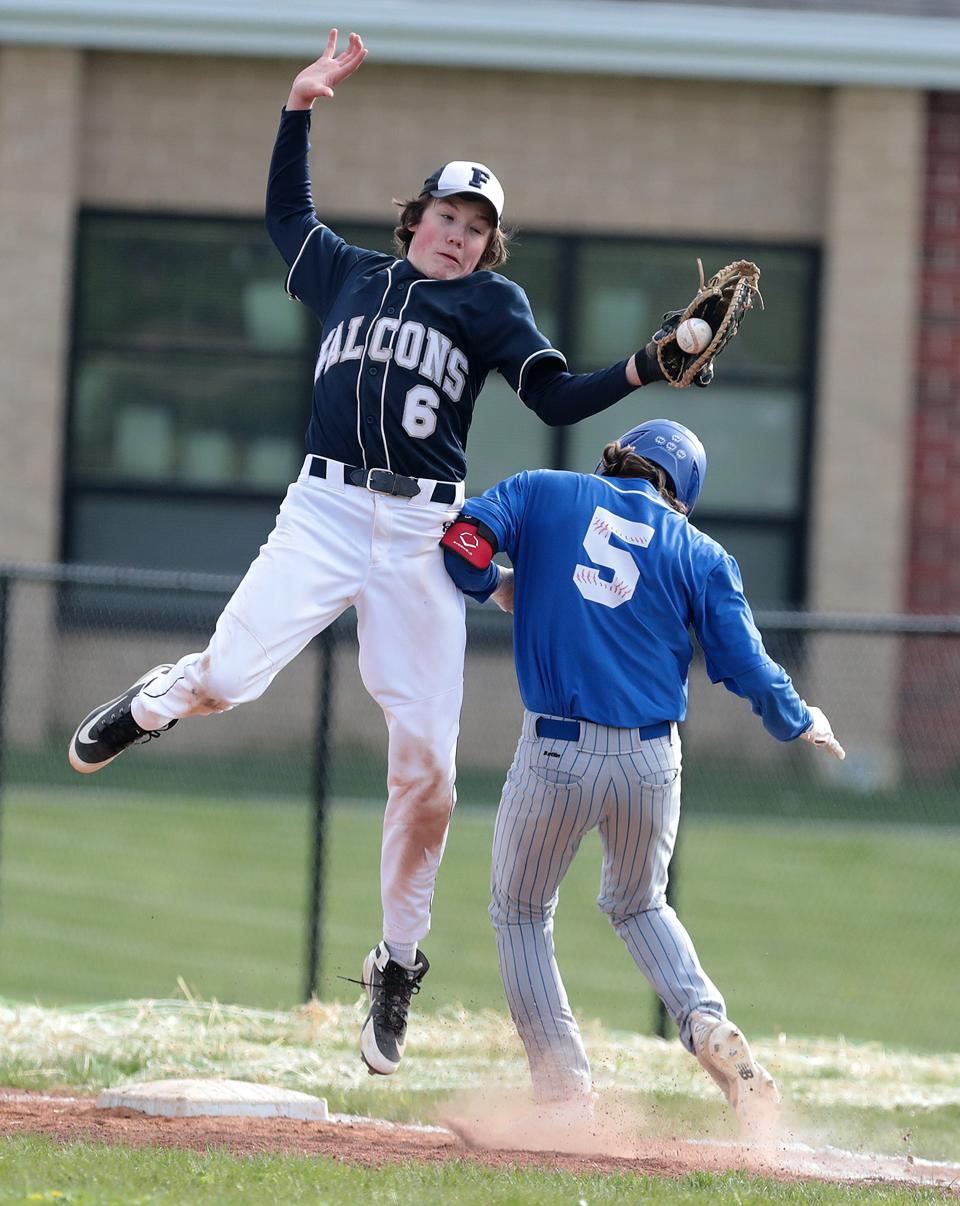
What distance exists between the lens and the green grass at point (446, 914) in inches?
388

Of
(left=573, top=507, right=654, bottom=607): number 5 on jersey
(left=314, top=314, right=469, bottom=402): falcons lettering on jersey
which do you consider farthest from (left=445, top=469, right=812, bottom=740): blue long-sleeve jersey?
(left=314, top=314, right=469, bottom=402): falcons lettering on jersey

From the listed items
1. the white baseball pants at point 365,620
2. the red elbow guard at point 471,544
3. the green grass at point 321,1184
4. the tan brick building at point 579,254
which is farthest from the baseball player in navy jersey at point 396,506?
the tan brick building at point 579,254

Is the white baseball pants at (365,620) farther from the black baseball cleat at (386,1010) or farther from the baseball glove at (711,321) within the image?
the baseball glove at (711,321)

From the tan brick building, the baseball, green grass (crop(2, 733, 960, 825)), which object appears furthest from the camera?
the tan brick building

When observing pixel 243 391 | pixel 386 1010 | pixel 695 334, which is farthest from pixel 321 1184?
pixel 243 391

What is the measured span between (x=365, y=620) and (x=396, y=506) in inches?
13.9

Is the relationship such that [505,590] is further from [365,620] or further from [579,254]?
[579,254]

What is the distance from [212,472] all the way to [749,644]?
34.1 feet

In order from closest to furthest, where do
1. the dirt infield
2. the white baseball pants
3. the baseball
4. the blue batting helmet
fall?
the baseball
the dirt infield
the white baseball pants
the blue batting helmet

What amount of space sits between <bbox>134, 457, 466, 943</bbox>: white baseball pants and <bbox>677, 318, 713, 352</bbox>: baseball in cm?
94

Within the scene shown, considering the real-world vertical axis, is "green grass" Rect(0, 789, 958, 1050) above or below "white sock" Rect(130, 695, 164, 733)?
below

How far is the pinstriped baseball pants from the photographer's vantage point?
580cm

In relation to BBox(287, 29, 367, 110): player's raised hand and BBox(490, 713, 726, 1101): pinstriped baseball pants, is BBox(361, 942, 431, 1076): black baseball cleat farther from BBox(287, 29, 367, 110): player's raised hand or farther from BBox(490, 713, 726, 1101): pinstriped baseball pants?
BBox(287, 29, 367, 110): player's raised hand

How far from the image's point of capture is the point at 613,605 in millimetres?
5809
